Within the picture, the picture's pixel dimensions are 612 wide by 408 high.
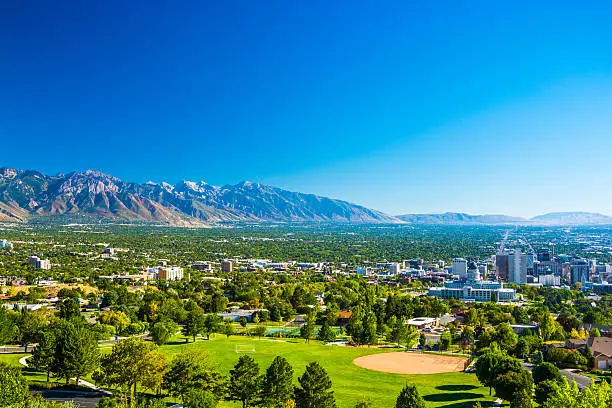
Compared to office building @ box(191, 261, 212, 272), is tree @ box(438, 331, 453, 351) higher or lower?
lower

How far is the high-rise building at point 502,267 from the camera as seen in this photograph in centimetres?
14312

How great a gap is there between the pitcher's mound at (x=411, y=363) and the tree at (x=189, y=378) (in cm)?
2004

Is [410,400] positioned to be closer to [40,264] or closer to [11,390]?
[11,390]

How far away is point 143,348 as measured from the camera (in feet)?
121

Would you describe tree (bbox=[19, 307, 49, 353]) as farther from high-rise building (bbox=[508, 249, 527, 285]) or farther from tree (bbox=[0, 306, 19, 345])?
high-rise building (bbox=[508, 249, 527, 285])

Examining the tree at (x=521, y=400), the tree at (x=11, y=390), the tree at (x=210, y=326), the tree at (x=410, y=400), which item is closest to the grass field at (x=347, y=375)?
the tree at (x=210, y=326)

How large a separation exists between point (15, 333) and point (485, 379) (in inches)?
1750

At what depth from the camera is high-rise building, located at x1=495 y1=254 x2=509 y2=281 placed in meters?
143

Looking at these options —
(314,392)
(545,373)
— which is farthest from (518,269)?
(314,392)

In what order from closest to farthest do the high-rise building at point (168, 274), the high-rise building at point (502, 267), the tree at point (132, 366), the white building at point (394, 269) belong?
1. the tree at point (132, 366)
2. the high-rise building at point (168, 274)
3. the high-rise building at point (502, 267)
4. the white building at point (394, 269)

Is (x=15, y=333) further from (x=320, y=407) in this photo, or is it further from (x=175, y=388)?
(x=320, y=407)

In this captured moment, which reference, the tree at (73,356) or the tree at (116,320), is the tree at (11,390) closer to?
the tree at (73,356)

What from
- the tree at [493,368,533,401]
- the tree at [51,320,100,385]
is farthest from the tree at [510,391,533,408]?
the tree at [51,320,100,385]

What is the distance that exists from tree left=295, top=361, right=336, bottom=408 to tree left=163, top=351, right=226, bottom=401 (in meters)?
6.27
